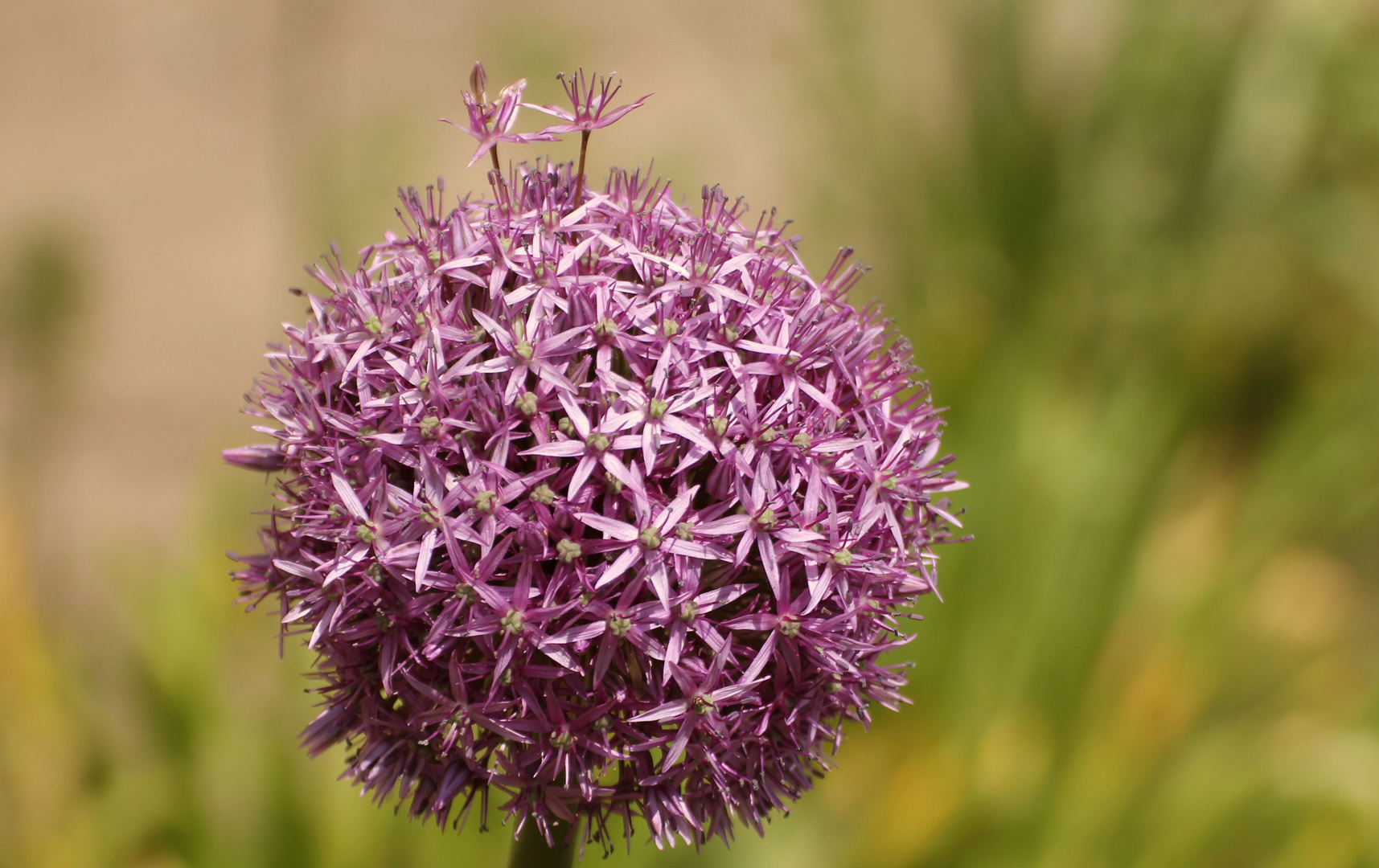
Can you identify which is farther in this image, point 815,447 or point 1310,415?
point 1310,415

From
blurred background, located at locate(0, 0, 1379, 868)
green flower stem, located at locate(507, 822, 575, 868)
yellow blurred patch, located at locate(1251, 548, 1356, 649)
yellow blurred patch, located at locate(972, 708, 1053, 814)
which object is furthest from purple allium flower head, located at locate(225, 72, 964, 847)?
yellow blurred patch, located at locate(1251, 548, 1356, 649)

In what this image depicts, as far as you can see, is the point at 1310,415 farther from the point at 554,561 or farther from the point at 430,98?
the point at 430,98

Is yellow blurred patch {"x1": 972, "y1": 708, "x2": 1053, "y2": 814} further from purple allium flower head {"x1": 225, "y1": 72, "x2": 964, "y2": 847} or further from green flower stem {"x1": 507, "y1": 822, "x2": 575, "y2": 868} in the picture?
green flower stem {"x1": 507, "y1": 822, "x2": 575, "y2": 868}

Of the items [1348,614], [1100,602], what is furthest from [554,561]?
[1348,614]

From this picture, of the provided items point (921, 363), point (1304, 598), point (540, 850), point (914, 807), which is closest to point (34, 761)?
point (540, 850)

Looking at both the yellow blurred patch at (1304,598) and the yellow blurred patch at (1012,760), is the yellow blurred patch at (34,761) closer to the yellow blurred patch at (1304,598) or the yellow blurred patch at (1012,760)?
the yellow blurred patch at (1012,760)

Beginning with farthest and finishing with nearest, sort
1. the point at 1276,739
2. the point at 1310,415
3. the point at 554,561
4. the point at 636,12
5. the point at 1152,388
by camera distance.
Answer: the point at 636,12, the point at 1152,388, the point at 1310,415, the point at 1276,739, the point at 554,561
